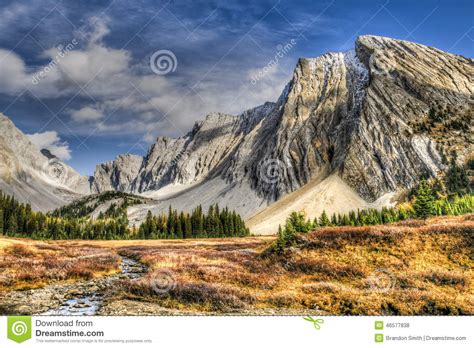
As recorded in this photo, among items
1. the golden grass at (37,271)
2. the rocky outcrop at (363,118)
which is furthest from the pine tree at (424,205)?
the rocky outcrop at (363,118)

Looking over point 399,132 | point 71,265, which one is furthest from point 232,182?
point 71,265

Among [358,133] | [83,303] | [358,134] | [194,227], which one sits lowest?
[83,303]

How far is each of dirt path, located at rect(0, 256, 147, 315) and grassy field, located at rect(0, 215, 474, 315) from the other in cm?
65

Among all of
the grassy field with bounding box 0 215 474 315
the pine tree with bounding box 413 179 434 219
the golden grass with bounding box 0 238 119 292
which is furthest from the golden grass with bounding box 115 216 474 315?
the pine tree with bounding box 413 179 434 219

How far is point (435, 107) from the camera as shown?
10819 cm

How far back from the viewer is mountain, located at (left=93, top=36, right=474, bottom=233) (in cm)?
10381

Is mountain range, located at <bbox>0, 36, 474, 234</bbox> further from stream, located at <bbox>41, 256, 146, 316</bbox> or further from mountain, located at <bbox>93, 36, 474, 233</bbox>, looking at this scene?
stream, located at <bbox>41, 256, 146, 316</bbox>

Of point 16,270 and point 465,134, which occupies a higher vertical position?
point 465,134

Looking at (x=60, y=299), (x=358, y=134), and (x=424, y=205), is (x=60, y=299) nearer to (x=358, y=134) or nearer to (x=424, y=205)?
(x=424, y=205)

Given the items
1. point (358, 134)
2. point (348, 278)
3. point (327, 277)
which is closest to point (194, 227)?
point (358, 134)

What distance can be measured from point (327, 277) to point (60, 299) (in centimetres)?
875

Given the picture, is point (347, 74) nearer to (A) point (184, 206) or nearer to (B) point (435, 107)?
(B) point (435, 107)

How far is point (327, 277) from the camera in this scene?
42.3 ft
